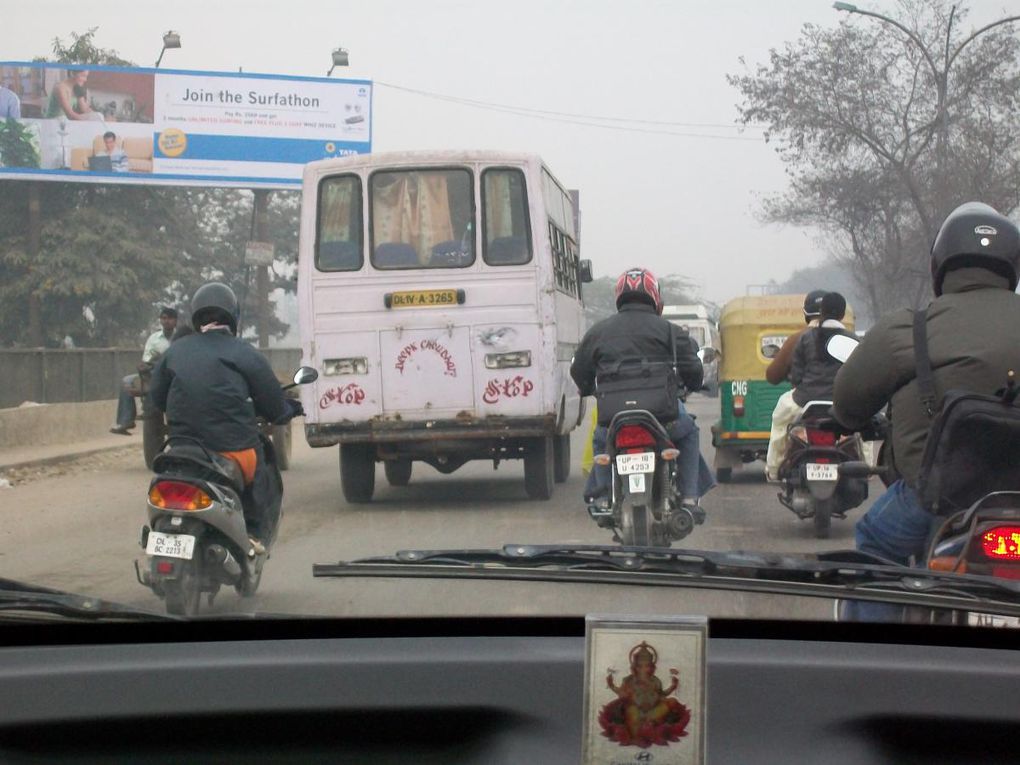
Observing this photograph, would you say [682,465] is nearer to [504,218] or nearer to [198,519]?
[198,519]

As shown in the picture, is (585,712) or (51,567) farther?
(51,567)

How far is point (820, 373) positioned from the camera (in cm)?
979

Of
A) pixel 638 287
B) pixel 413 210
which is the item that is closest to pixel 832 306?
pixel 638 287

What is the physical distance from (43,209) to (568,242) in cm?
2539

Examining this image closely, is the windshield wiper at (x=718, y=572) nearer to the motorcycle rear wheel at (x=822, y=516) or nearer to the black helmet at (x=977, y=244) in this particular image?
the black helmet at (x=977, y=244)

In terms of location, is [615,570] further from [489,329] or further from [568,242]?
[568,242]

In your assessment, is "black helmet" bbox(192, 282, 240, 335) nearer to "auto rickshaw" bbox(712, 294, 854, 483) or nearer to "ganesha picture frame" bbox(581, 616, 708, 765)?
"ganesha picture frame" bbox(581, 616, 708, 765)

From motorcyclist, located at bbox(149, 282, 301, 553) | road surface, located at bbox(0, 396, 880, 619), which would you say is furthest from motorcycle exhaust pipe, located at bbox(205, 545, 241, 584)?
motorcyclist, located at bbox(149, 282, 301, 553)

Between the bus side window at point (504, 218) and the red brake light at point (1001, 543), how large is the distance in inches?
352

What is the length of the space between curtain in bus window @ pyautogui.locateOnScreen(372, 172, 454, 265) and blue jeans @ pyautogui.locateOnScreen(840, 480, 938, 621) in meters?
8.32

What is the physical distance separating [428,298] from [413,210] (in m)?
0.88

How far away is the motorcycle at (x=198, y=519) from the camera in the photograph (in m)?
5.51

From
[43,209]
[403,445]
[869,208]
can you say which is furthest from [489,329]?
[43,209]

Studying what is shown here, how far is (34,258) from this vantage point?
113 feet
